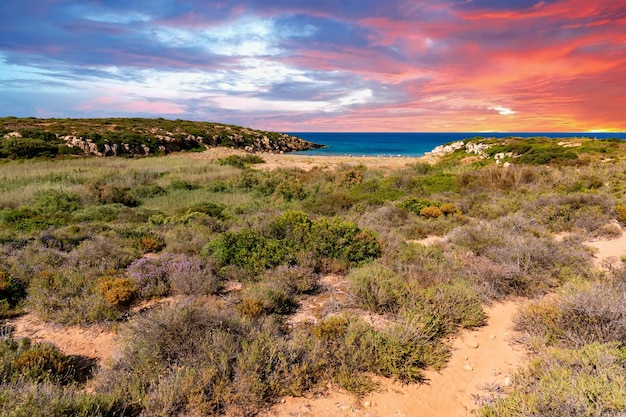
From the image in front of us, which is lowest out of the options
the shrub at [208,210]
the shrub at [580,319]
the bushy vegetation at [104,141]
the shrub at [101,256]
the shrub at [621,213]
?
the shrub at [101,256]

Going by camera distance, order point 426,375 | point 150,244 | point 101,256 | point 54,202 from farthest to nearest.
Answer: point 54,202 < point 150,244 < point 101,256 < point 426,375

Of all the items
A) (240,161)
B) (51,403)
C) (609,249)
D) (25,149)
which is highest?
(25,149)

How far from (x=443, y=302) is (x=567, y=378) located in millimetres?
2081

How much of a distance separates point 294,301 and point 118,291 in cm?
307

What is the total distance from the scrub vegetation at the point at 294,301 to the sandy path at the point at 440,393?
159mm

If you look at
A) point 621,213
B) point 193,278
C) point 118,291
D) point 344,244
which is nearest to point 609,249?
point 621,213

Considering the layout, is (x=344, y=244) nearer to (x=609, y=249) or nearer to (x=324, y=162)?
(x=609, y=249)

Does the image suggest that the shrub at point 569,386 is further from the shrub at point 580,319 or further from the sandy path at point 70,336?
the sandy path at point 70,336

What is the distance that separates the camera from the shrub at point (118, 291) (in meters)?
5.71

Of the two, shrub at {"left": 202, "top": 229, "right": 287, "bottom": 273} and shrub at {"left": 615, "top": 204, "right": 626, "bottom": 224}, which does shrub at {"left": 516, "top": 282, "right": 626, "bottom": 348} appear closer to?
shrub at {"left": 202, "top": 229, "right": 287, "bottom": 273}

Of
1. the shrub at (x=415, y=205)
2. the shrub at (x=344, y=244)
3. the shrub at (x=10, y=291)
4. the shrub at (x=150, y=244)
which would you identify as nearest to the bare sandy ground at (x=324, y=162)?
the shrub at (x=415, y=205)

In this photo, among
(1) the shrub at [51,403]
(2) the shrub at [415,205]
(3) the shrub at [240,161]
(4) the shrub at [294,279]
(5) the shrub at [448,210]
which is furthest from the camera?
(3) the shrub at [240,161]

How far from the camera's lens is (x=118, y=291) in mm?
5805

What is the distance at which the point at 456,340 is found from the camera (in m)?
5.04
